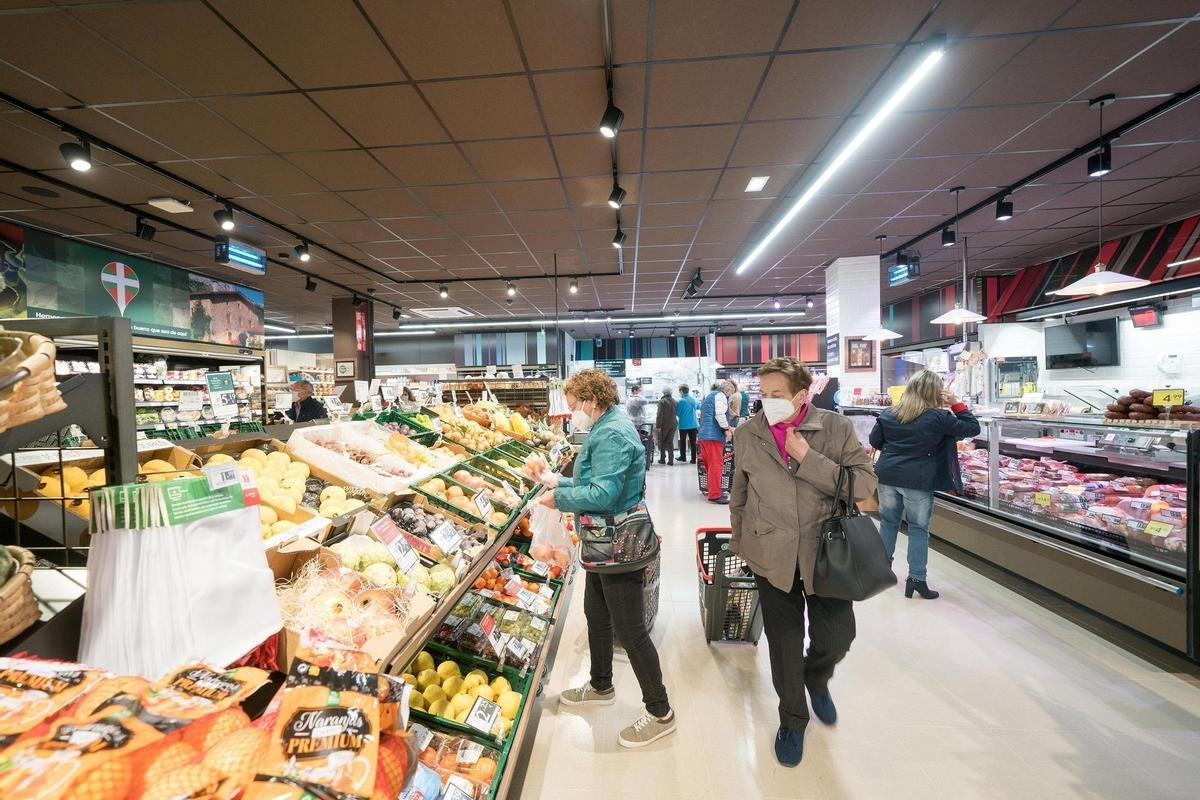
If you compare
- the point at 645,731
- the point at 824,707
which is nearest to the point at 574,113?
the point at 645,731

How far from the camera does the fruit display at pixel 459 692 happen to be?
1.90 metres

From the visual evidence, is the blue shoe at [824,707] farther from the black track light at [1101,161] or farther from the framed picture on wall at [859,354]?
the framed picture on wall at [859,354]

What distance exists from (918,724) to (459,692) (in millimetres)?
2153

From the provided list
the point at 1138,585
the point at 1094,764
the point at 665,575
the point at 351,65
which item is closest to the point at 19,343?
the point at 351,65

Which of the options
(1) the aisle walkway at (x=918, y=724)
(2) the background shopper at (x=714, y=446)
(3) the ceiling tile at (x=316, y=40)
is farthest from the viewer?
(2) the background shopper at (x=714, y=446)

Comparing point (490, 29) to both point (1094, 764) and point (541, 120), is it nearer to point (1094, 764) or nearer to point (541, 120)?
point (541, 120)

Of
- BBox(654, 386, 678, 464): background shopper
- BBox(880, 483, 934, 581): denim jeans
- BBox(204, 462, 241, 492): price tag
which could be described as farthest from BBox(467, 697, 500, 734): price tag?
BBox(654, 386, 678, 464): background shopper

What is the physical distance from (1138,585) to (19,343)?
15.4ft

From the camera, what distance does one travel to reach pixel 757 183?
5.16 m

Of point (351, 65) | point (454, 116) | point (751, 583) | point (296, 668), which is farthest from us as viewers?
point (454, 116)

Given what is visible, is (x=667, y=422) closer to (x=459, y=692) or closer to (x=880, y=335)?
(x=880, y=335)

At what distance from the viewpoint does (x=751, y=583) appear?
113 inches

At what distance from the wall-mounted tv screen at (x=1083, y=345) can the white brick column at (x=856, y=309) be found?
3.05m

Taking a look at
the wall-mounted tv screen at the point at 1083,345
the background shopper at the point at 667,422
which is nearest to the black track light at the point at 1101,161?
the wall-mounted tv screen at the point at 1083,345
